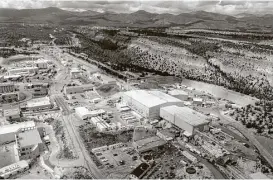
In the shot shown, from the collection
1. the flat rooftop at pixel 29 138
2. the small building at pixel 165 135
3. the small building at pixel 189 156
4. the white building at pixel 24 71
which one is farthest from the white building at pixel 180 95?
the white building at pixel 24 71

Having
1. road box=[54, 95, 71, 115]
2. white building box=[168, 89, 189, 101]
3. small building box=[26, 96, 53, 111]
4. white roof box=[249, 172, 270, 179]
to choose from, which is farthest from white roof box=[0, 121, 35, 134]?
white roof box=[249, 172, 270, 179]

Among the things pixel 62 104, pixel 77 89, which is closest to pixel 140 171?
pixel 62 104

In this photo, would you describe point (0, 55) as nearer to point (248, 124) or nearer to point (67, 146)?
point (67, 146)

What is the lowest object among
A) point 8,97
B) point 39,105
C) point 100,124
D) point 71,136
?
point 71,136

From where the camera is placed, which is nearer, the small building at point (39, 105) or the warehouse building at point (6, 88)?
the small building at point (39, 105)

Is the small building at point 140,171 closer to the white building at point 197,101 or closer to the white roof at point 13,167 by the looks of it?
the white roof at point 13,167

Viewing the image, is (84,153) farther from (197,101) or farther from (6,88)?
(6,88)
